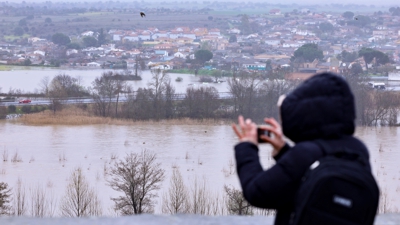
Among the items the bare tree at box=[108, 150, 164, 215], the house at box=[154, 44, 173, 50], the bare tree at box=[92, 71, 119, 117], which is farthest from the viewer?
the house at box=[154, 44, 173, 50]

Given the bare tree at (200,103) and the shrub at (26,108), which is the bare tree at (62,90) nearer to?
the shrub at (26,108)

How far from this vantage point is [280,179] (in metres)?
0.64

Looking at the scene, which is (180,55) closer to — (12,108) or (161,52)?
(161,52)

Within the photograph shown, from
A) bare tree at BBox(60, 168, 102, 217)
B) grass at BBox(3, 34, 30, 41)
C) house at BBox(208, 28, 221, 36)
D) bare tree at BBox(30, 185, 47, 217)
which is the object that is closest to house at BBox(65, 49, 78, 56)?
grass at BBox(3, 34, 30, 41)

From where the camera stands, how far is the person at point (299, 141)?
637 millimetres

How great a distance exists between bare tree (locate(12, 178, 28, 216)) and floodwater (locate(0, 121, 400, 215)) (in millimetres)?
265

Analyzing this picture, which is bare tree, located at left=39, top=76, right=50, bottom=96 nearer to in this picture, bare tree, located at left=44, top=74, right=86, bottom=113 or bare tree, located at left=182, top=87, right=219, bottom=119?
bare tree, located at left=44, top=74, right=86, bottom=113

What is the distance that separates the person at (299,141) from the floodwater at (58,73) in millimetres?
10007

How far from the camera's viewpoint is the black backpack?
0.61 metres

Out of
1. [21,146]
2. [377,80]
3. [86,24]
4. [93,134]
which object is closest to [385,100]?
[377,80]

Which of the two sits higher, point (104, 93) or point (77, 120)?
point (104, 93)

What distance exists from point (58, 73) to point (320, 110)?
1303cm

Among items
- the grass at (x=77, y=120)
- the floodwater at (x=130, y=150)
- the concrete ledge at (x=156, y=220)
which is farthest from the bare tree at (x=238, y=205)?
the grass at (x=77, y=120)

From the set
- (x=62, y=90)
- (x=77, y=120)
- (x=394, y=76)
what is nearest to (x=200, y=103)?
(x=77, y=120)
